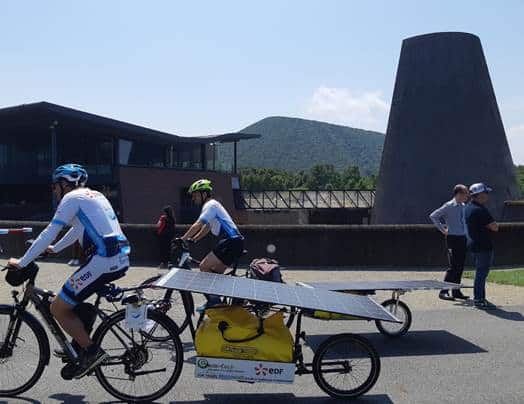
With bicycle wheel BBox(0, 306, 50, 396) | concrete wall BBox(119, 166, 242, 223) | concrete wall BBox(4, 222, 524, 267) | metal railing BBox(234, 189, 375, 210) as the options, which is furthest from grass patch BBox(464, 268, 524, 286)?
metal railing BBox(234, 189, 375, 210)

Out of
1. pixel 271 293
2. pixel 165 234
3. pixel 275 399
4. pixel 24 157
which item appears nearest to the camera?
pixel 275 399

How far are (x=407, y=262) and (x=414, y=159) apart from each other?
439 inches

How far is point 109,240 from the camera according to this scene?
489 centimetres

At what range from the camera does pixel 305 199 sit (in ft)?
156

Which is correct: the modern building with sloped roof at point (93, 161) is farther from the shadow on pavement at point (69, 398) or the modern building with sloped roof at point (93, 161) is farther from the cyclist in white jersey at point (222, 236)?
the shadow on pavement at point (69, 398)

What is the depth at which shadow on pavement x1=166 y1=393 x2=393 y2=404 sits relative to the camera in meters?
5.20

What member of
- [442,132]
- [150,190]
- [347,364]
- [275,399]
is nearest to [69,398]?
[275,399]

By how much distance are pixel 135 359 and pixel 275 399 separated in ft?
4.21

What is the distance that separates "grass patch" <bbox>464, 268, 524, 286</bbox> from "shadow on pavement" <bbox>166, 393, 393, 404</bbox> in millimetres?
8124

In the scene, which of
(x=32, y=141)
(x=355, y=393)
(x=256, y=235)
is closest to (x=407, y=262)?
(x=256, y=235)

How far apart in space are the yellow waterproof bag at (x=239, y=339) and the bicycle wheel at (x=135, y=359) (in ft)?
0.86

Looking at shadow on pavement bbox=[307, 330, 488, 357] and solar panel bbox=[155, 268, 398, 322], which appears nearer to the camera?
solar panel bbox=[155, 268, 398, 322]

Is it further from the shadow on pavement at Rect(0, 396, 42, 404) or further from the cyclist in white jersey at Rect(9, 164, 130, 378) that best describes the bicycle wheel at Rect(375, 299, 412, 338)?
the shadow on pavement at Rect(0, 396, 42, 404)

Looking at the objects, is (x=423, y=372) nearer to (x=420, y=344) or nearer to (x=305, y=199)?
(x=420, y=344)
